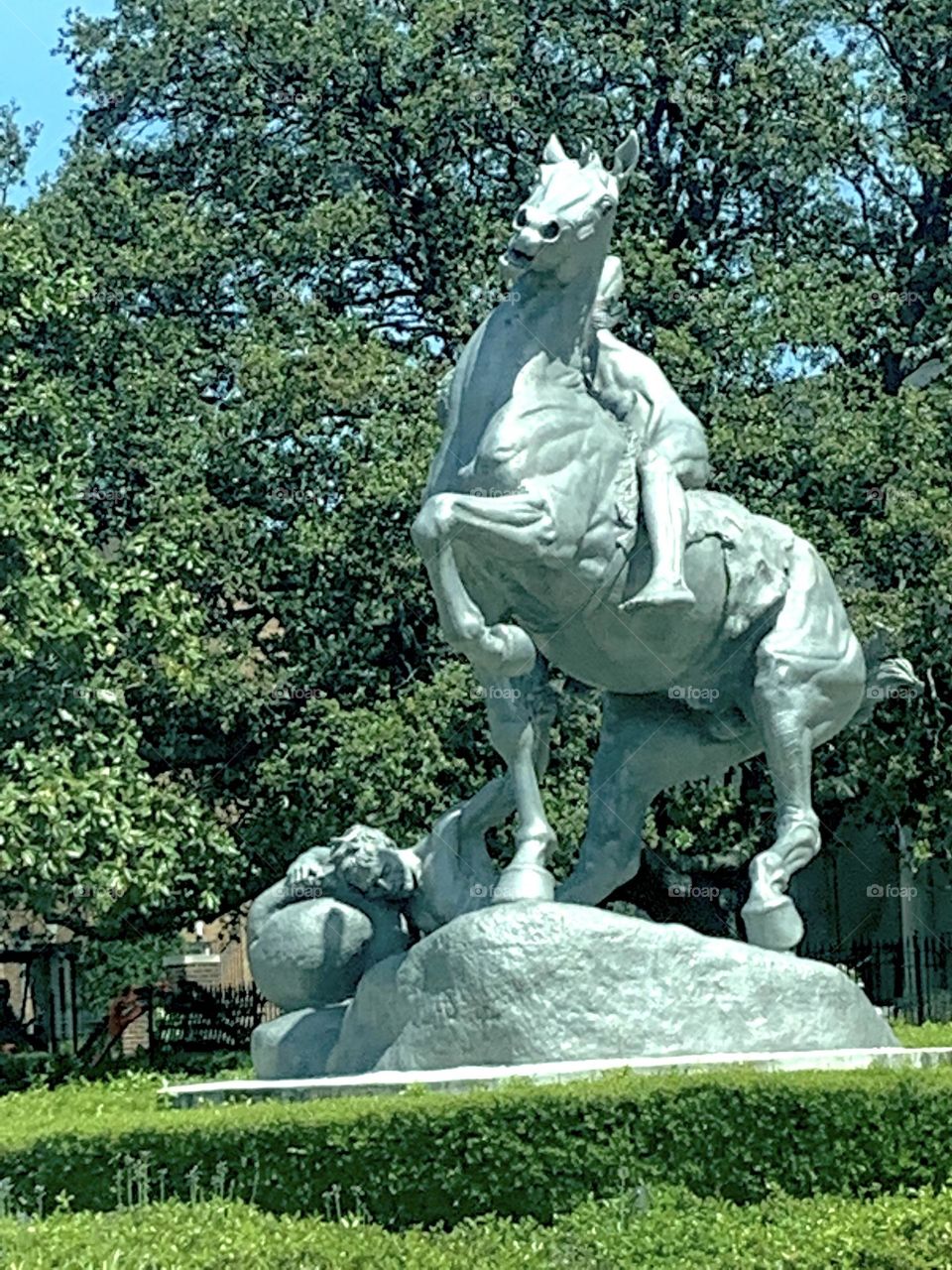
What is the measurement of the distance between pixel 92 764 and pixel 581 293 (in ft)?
33.4

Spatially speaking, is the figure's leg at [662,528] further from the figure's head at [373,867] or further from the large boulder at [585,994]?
the figure's head at [373,867]

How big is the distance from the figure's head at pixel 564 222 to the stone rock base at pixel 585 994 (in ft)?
9.30

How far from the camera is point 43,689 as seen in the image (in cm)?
1991

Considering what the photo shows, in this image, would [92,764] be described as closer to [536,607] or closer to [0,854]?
[0,854]

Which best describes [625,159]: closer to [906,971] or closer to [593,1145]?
[593,1145]

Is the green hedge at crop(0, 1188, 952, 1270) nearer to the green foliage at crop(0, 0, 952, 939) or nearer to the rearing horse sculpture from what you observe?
the rearing horse sculpture

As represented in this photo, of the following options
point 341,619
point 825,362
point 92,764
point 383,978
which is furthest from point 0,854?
point 825,362

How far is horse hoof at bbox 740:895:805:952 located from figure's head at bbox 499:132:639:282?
9.60ft

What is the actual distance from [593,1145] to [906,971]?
20.2m

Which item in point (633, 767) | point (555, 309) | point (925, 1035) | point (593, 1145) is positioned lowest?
point (925, 1035)

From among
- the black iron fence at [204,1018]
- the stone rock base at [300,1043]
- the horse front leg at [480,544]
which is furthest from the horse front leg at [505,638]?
the black iron fence at [204,1018]

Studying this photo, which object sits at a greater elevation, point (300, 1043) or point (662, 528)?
point (662, 528)

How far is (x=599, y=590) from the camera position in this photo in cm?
1063

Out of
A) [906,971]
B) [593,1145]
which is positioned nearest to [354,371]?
[906,971]
